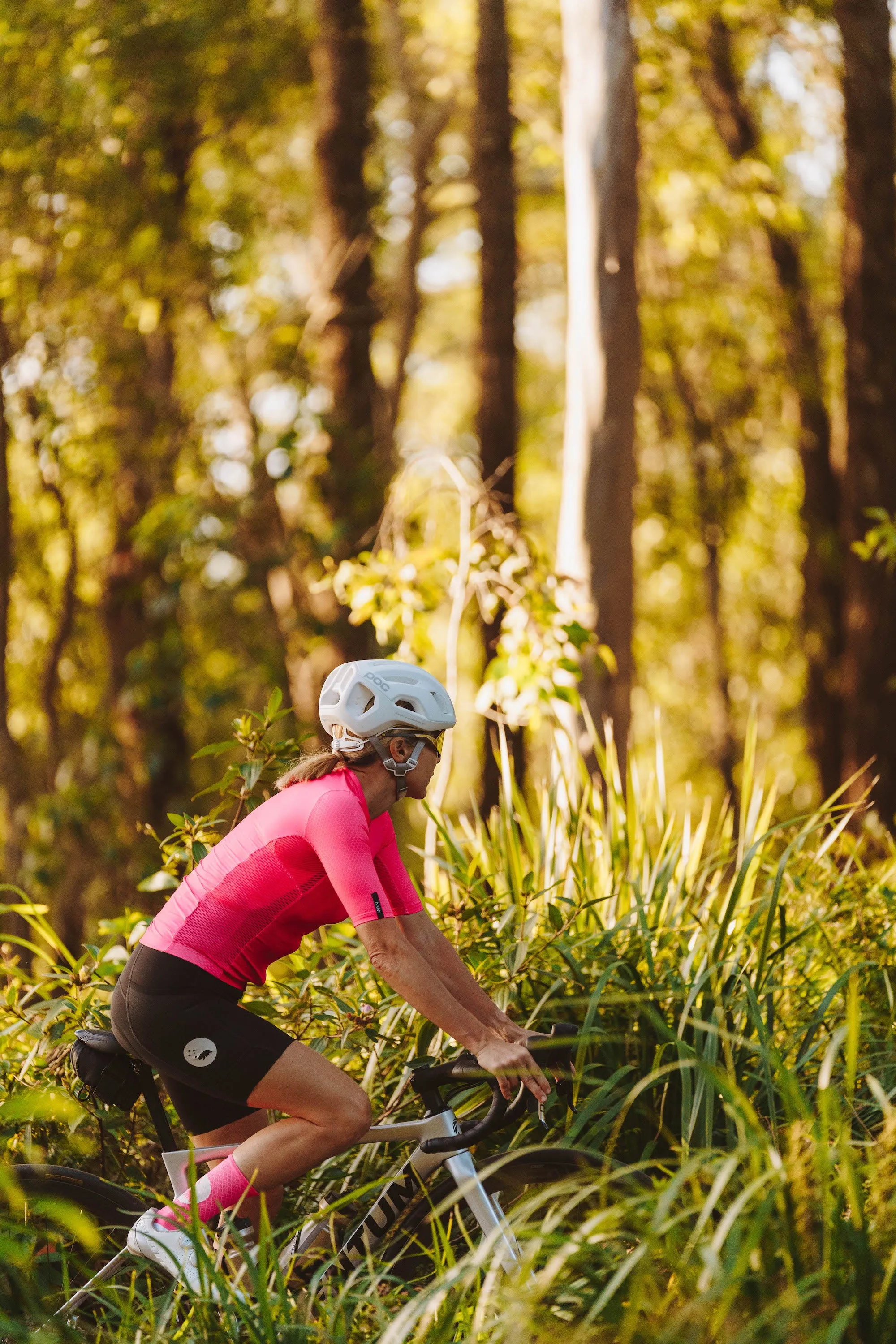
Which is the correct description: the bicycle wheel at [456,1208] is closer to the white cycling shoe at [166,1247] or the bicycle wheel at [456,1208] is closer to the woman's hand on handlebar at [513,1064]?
the woman's hand on handlebar at [513,1064]

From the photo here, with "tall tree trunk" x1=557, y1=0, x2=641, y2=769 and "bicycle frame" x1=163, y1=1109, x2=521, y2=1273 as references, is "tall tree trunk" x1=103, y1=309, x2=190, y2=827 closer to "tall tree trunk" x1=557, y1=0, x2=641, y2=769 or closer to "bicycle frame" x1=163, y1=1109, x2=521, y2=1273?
"tall tree trunk" x1=557, y1=0, x2=641, y2=769

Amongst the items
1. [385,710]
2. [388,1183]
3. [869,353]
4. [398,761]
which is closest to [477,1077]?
[388,1183]

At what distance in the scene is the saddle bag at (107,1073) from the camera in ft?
9.92

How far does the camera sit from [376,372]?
11.5 metres

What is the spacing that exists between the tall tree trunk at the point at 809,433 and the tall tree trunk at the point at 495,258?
2.69 metres

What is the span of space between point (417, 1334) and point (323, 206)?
26.1 feet

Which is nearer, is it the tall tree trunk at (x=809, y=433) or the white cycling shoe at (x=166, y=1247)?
the white cycling shoe at (x=166, y=1247)

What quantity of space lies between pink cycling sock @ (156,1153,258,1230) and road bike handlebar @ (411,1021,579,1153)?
442 millimetres

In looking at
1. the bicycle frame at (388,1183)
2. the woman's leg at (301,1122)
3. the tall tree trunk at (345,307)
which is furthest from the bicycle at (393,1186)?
the tall tree trunk at (345,307)

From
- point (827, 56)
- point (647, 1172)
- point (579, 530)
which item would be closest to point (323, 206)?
point (579, 530)

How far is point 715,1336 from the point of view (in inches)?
88.5

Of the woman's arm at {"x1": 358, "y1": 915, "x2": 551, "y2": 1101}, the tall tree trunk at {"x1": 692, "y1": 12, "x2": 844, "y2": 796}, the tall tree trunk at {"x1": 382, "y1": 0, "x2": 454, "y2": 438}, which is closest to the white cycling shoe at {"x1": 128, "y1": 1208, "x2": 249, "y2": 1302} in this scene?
the woman's arm at {"x1": 358, "y1": 915, "x2": 551, "y2": 1101}

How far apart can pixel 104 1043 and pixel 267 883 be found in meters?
0.60

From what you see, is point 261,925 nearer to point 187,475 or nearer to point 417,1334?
point 417,1334
